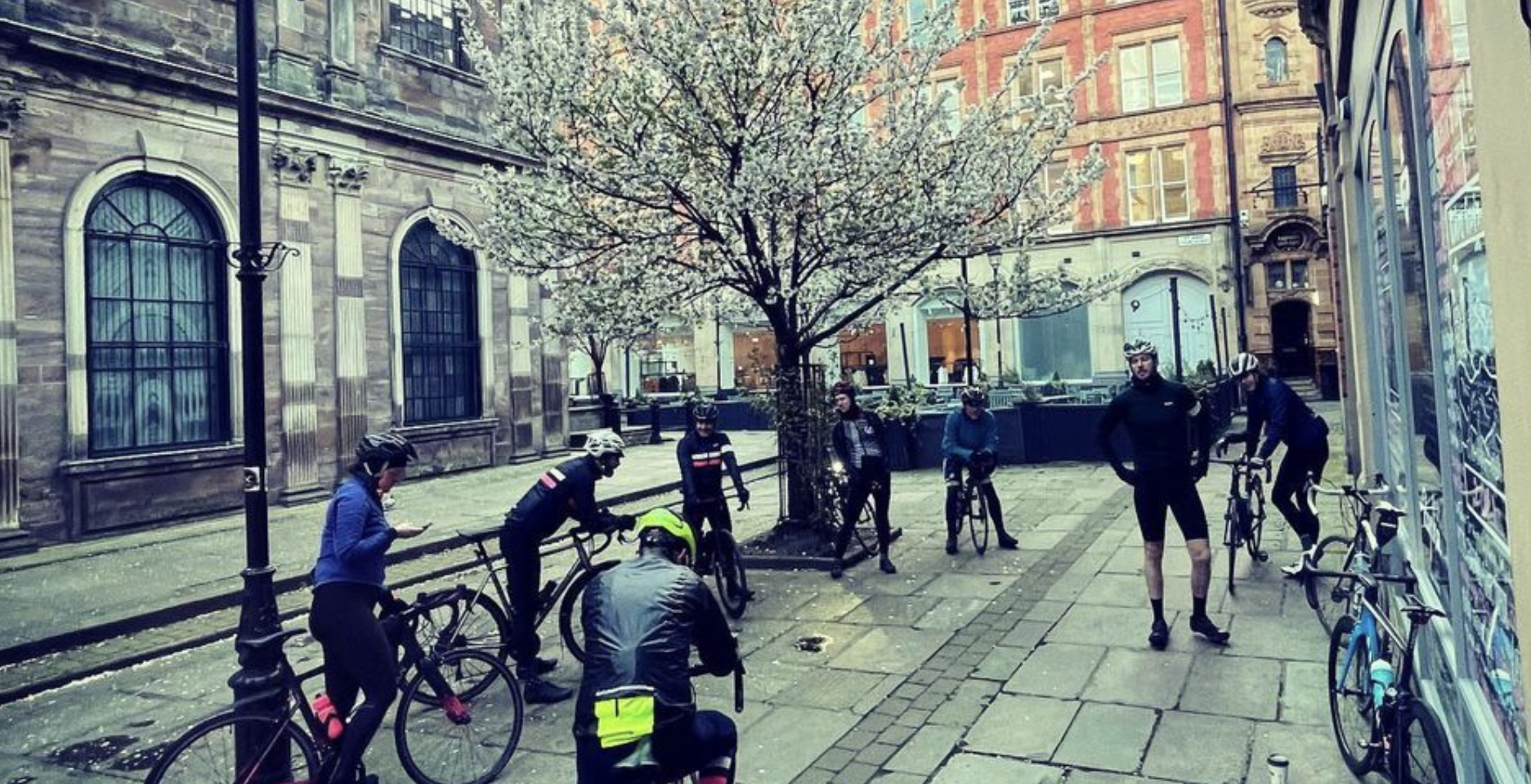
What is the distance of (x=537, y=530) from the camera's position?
5.85 m

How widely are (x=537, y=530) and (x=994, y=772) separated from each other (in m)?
3.08

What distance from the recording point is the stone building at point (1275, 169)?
3075 cm

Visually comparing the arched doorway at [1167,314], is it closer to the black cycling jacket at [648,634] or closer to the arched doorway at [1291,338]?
the arched doorway at [1291,338]

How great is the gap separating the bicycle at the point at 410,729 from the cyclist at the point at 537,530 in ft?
1.11

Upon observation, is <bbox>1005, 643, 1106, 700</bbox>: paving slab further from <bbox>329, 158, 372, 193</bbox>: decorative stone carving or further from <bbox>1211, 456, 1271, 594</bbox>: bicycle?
<bbox>329, 158, 372, 193</bbox>: decorative stone carving

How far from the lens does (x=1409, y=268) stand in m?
4.10

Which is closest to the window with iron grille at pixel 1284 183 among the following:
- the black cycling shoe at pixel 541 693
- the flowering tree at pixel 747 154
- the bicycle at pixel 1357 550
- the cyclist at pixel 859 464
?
the flowering tree at pixel 747 154

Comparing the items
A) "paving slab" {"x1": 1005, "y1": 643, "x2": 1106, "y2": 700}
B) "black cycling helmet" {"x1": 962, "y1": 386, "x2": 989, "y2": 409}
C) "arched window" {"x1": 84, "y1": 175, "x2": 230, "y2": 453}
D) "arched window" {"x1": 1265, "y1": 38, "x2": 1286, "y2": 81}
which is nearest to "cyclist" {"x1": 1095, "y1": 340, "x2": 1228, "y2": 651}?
"paving slab" {"x1": 1005, "y1": 643, "x2": 1106, "y2": 700}

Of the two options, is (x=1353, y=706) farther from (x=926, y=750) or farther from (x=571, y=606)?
(x=571, y=606)

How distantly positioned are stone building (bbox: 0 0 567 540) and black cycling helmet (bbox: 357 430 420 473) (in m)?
10.5

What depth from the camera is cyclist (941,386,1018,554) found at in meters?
9.58

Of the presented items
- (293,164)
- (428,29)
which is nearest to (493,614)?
(293,164)

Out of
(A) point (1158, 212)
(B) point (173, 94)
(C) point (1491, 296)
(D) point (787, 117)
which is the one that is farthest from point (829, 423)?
(A) point (1158, 212)

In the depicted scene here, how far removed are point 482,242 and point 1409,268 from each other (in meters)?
9.78
